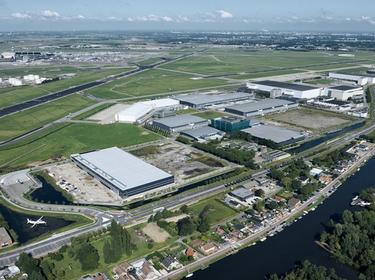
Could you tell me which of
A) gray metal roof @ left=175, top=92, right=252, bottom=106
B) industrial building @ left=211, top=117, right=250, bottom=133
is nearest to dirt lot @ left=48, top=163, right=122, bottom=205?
industrial building @ left=211, top=117, right=250, bottom=133

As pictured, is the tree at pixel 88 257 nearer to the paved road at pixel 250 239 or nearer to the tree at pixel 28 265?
the tree at pixel 28 265

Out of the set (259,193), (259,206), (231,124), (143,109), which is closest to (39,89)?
(143,109)

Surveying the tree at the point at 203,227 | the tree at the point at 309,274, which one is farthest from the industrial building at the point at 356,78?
the tree at the point at 309,274

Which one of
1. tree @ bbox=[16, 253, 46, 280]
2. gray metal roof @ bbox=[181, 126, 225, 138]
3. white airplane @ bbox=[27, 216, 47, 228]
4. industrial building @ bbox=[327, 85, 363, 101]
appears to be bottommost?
white airplane @ bbox=[27, 216, 47, 228]

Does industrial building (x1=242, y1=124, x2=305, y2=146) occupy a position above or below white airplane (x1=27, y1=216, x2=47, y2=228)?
above

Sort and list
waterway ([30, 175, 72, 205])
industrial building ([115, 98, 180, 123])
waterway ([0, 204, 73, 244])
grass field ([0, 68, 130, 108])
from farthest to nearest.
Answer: grass field ([0, 68, 130, 108]), industrial building ([115, 98, 180, 123]), waterway ([30, 175, 72, 205]), waterway ([0, 204, 73, 244])

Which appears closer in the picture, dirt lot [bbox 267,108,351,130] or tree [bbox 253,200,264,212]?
tree [bbox 253,200,264,212]

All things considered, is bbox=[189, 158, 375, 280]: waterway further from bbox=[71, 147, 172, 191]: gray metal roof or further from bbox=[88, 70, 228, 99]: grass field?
bbox=[88, 70, 228, 99]: grass field
